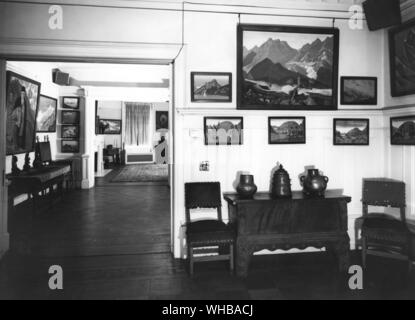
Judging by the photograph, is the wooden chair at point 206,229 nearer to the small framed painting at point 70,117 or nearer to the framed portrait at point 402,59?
the framed portrait at point 402,59

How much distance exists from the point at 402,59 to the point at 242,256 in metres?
2.91

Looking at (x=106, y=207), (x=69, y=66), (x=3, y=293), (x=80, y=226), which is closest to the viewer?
(x=3, y=293)

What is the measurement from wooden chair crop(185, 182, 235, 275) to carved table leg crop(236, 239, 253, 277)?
0.10 m

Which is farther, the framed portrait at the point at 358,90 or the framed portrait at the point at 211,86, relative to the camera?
the framed portrait at the point at 358,90

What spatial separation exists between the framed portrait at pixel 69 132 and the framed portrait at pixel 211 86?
6.03 m

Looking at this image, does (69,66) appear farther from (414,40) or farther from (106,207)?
(414,40)

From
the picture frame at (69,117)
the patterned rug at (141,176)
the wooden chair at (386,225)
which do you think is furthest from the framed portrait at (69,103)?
the wooden chair at (386,225)

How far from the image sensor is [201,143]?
12.8ft

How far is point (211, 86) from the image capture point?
3.85m

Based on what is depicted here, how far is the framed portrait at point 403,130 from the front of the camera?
3.71 meters

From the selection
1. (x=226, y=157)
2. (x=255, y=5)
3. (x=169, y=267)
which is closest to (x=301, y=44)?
(x=255, y=5)

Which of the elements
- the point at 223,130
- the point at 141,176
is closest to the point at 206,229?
the point at 223,130
